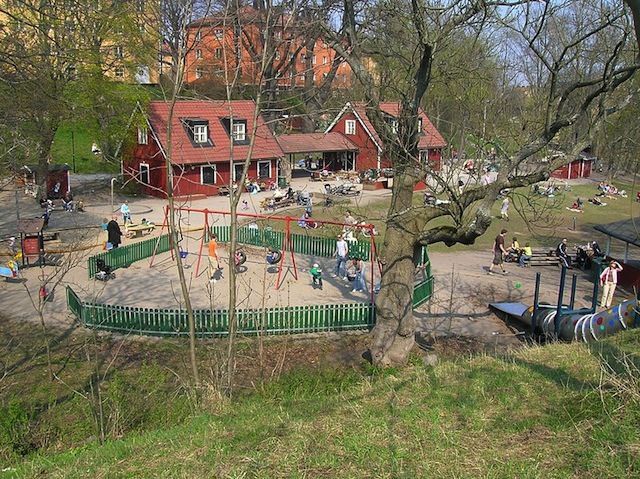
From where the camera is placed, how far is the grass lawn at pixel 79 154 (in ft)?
138

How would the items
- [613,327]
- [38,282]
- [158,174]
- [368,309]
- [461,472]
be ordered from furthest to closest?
1. [158,174]
2. [38,282]
3. [368,309]
4. [613,327]
5. [461,472]

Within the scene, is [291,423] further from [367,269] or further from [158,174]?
[158,174]

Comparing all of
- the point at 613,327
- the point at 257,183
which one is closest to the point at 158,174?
the point at 257,183

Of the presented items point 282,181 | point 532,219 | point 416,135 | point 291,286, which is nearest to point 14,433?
point 416,135

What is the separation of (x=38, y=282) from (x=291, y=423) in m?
15.3

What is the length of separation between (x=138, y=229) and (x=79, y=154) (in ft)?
75.1

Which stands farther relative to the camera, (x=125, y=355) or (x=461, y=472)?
(x=125, y=355)

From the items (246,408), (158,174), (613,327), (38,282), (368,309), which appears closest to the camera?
(246,408)

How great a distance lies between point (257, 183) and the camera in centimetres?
3769

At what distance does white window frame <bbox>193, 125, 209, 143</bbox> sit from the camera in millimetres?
35053

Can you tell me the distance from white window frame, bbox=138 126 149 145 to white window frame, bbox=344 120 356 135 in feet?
54.2

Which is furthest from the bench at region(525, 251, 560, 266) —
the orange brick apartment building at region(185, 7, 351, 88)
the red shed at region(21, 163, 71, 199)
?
the red shed at region(21, 163, 71, 199)

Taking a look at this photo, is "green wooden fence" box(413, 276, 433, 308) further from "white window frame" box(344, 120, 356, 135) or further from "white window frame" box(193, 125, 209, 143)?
"white window frame" box(344, 120, 356, 135)

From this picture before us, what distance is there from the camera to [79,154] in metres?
45.0
